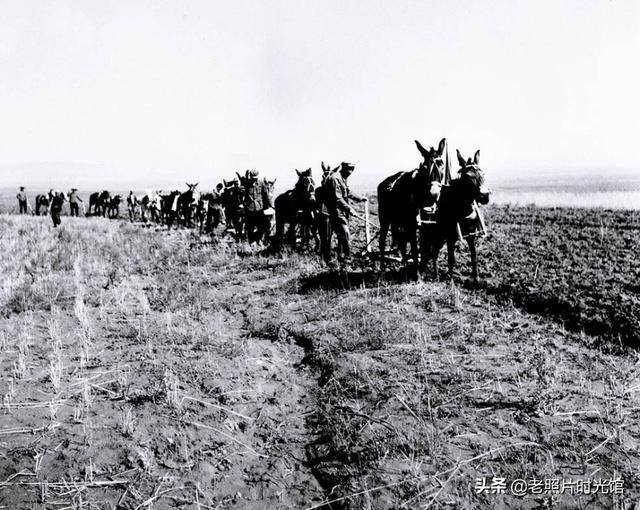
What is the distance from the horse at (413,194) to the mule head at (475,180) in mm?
482

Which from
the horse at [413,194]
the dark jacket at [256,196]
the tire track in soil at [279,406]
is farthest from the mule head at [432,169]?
the dark jacket at [256,196]

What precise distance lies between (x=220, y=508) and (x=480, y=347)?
4.13 m

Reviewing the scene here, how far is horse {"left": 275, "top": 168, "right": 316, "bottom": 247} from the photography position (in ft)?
41.6

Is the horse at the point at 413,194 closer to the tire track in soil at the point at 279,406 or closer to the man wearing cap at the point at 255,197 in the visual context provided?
the tire track in soil at the point at 279,406

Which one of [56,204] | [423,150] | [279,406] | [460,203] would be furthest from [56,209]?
[279,406]

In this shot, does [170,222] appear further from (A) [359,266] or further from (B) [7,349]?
(B) [7,349]

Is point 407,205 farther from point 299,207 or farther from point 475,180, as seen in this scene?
point 299,207

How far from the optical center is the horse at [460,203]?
334 inches

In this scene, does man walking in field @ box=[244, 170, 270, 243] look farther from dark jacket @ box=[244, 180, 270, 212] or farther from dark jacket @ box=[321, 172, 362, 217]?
dark jacket @ box=[321, 172, 362, 217]

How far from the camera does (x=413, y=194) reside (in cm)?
935

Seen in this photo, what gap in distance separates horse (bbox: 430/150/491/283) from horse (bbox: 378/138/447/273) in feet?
0.91

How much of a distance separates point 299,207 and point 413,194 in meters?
4.50

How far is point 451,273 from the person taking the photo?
31.9ft

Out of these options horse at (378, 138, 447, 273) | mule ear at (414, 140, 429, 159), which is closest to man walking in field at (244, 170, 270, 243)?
horse at (378, 138, 447, 273)
